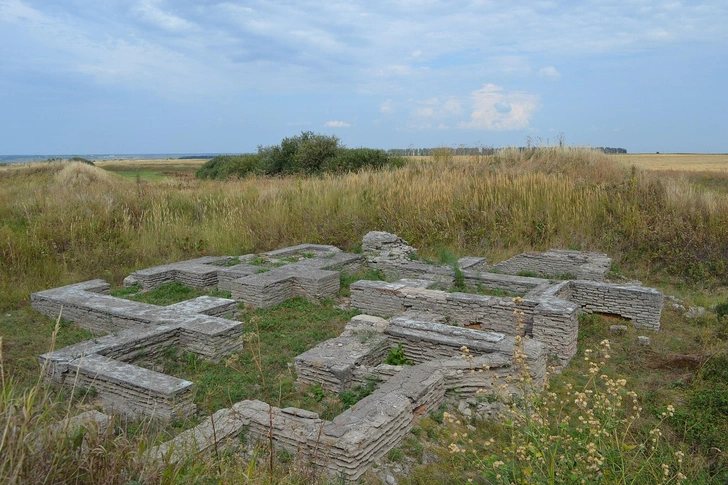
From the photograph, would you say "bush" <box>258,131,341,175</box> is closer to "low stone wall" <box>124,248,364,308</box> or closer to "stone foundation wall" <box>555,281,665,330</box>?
"low stone wall" <box>124,248,364,308</box>

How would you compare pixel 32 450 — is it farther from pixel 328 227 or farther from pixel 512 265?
pixel 328 227

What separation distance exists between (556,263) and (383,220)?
3.98 meters

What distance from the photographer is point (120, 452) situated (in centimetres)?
218

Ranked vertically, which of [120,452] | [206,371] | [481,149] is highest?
[481,149]

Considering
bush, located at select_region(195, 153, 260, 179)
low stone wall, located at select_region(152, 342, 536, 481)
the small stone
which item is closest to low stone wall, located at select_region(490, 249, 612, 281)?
the small stone

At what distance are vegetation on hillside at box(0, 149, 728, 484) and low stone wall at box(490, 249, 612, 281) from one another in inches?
24.0

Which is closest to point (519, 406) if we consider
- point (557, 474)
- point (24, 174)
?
point (557, 474)

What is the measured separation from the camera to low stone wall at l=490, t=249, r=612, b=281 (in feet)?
27.0

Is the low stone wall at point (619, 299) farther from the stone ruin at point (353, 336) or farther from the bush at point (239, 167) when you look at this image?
the bush at point (239, 167)

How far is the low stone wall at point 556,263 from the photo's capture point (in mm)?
8227

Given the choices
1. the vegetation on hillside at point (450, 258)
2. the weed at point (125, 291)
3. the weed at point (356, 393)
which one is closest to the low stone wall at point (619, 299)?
the vegetation on hillside at point (450, 258)

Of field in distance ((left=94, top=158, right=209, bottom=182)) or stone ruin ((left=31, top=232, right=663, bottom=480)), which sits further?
field in distance ((left=94, top=158, right=209, bottom=182))

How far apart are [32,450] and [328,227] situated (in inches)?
378

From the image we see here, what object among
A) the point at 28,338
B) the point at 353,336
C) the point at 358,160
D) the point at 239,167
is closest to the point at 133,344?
the point at 28,338
